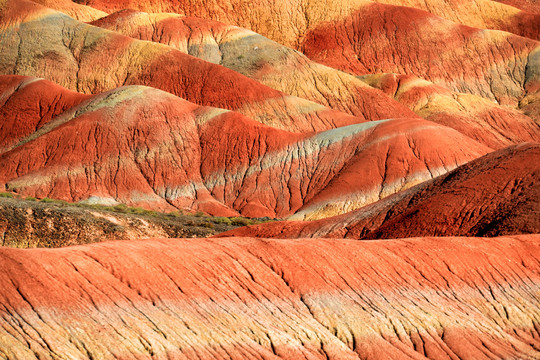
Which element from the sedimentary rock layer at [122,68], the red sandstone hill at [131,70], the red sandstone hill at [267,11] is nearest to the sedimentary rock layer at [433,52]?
the red sandstone hill at [267,11]

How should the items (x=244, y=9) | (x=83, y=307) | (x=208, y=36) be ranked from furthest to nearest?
(x=244, y=9)
(x=208, y=36)
(x=83, y=307)

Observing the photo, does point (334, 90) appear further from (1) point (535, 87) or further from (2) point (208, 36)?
(1) point (535, 87)

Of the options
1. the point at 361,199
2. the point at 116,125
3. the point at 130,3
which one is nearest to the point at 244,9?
the point at 130,3

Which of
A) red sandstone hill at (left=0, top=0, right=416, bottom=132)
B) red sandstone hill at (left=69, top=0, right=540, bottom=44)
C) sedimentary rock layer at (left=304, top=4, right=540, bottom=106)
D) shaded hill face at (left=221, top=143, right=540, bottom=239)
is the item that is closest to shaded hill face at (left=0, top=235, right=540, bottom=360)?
shaded hill face at (left=221, top=143, right=540, bottom=239)

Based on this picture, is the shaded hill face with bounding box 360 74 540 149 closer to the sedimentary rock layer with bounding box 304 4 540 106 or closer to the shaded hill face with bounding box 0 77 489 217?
the sedimentary rock layer with bounding box 304 4 540 106

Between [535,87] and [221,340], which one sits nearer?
[221,340]
